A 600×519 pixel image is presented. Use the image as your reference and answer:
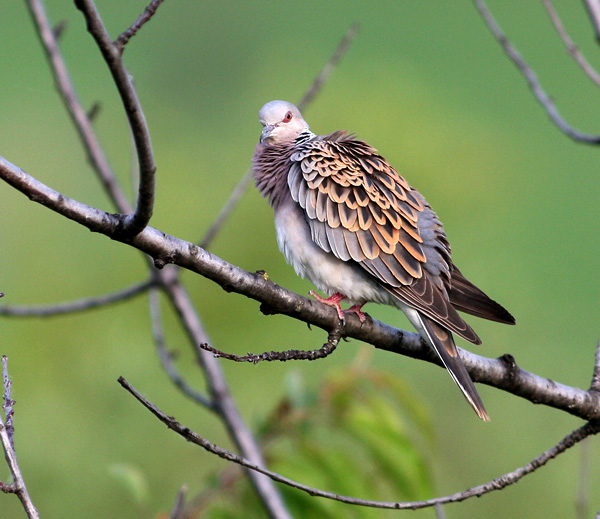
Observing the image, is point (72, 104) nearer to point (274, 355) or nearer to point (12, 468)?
point (274, 355)

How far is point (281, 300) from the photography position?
2133mm

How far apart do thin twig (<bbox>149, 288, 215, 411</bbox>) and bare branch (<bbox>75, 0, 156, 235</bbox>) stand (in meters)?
1.39

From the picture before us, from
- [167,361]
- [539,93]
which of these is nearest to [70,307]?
[167,361]

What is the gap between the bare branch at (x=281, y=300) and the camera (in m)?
1.76

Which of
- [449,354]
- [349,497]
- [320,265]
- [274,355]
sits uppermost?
[320,265]

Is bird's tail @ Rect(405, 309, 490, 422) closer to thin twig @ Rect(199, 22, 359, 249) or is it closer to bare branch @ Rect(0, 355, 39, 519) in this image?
thin twig @ Rect(199, 22, 359, 249)

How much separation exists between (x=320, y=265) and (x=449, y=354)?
0.62 meters

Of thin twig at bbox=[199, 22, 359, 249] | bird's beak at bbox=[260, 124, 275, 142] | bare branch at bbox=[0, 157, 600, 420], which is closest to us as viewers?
bare branch at bbox=[0, 157, 600, 420]

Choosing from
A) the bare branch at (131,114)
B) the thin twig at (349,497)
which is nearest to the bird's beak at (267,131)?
the bare branch at (131,114)

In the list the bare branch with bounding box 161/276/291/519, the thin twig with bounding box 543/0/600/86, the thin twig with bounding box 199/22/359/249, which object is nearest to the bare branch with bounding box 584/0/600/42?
the thin twig with bounding box 543/0/600/86

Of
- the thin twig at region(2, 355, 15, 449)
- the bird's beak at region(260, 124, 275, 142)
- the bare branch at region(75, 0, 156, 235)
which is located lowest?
the thin twig at region(2, 355, 15, 449)

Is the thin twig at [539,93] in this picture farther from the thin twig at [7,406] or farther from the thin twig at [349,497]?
the thin twig at [7,406]

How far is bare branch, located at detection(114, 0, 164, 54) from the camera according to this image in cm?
141

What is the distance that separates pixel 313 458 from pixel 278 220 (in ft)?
2.88
